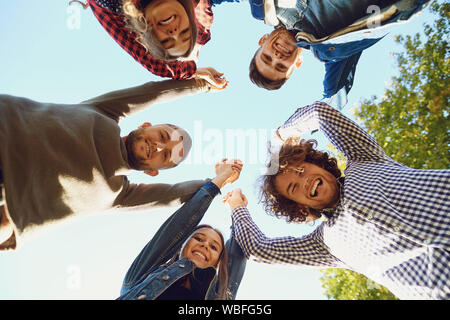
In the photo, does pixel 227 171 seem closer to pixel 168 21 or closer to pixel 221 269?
pixel 221 269

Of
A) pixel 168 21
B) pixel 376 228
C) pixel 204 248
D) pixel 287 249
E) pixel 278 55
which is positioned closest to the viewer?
pixel 376 228

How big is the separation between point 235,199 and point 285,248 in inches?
32.0

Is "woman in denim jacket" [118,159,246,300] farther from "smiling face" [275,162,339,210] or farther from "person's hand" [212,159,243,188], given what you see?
"smiling face" [275,162,339,210]

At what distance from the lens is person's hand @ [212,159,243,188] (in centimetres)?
286

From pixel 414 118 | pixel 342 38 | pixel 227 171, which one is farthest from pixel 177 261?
pixel 414 118

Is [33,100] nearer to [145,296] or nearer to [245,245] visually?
[145,296]

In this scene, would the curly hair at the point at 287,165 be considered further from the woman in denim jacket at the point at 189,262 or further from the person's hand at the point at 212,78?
the person's hand at the point at 212,78

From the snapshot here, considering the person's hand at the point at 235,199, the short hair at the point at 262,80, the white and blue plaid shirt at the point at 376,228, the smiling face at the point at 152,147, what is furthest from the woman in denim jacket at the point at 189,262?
the short hair at the point at 262,80

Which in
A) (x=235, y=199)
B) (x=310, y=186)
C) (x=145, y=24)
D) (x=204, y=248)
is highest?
(x=145, y=24)

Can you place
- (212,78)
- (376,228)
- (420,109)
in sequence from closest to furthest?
(376,228) → (212,78) → (420,109)

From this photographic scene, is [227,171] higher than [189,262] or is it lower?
higher

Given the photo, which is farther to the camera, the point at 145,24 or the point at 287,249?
the point at 287,249

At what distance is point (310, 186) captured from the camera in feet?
8.36

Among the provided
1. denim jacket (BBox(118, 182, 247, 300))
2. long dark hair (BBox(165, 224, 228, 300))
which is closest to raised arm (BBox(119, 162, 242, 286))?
denim jacket (BBox(118, 182, 247, 300))
